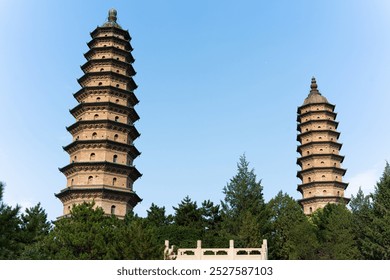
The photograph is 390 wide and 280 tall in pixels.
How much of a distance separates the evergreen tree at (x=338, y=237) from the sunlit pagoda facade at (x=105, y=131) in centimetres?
1371

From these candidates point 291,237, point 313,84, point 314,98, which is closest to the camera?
point 291,237

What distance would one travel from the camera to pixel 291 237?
2917cm

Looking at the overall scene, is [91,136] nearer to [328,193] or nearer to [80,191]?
[80,191]

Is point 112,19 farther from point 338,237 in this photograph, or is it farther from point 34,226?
point 338,237

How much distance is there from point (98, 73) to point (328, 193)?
23252 mm

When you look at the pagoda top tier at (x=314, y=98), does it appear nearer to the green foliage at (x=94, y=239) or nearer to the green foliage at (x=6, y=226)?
the green foliage at (x=94, y=239)

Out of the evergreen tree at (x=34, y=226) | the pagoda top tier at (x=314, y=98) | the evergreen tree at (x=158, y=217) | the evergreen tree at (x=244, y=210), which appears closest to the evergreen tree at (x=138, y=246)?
the evergreen tree at (x=34, y=226)

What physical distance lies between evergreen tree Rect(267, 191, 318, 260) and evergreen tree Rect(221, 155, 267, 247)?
1.16m

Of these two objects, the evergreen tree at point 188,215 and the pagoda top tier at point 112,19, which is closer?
the evergreen tree at point 188,215

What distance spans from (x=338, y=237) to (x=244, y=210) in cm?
647

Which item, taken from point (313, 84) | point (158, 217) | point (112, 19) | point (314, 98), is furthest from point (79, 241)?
point (313, 84)

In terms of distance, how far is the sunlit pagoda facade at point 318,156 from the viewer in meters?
41.6

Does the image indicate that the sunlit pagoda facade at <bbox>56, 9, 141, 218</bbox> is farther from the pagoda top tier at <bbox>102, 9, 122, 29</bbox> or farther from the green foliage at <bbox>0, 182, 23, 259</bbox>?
the green foliage at <bbox>0, 182, 23, 259</bbox>

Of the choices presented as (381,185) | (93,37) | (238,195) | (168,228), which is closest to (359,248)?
→ (381,185)
